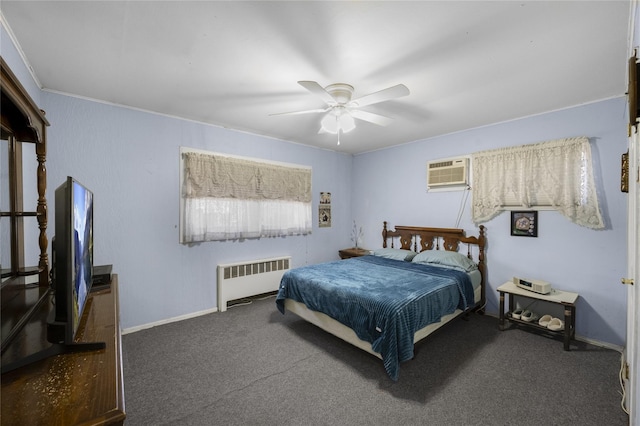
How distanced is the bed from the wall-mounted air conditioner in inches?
27.1

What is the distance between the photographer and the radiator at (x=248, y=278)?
3707 millimetres

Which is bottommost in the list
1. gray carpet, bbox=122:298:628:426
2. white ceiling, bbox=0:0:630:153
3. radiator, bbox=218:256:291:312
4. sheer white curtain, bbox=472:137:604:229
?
gray carpet, bbox=122:298:628:426

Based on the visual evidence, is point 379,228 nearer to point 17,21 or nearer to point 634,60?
point 634,60

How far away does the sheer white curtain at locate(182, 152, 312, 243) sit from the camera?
3.49 metres

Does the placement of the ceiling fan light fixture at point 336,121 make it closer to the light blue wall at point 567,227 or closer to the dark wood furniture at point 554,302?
the light blue wall at point 567,227

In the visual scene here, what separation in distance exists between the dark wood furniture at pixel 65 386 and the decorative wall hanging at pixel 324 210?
393cm

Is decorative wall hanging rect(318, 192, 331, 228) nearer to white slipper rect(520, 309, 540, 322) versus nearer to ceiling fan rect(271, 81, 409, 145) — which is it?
ceiling fan rect(271, 81, 409, 145)

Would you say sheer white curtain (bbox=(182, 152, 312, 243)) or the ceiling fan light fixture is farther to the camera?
sheer white curtain (bbox=(182, 152, 312, 243))

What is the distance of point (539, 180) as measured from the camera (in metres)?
3.20

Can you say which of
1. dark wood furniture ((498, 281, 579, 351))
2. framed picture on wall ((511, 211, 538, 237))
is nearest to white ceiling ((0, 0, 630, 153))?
framed picture on wall ((511, 211, 538, 237))

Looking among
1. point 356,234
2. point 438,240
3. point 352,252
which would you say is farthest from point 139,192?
point 438,240

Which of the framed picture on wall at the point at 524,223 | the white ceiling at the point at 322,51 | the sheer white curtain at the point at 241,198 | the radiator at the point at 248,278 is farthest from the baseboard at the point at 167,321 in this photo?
the framed picture on wall at the point at 524,223

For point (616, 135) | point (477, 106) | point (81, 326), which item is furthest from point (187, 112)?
point (616, 135)

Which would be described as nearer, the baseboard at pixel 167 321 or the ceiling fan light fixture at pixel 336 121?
the ceiling fan light fixture at pixel 336 121
